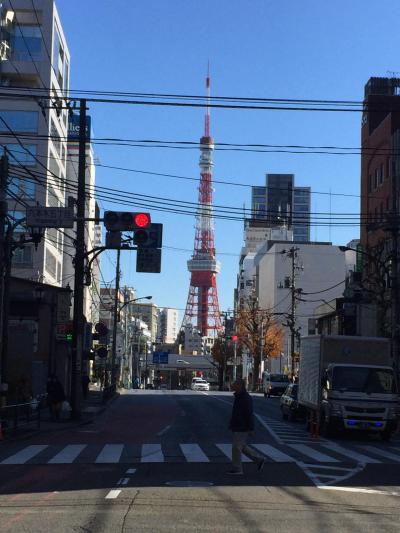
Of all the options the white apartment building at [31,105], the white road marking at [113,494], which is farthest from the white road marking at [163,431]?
the white apartment building at [31,105]

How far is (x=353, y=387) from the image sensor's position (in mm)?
24734

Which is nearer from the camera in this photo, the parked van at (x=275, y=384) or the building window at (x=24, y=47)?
the parked van at (x=275, y=384)

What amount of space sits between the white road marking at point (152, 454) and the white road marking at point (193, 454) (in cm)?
57

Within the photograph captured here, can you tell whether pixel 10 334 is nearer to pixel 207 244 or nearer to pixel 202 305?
pixel 207 244

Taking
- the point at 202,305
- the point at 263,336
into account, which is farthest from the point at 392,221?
the point at 202,305

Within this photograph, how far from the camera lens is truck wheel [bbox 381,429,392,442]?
80.7 ft

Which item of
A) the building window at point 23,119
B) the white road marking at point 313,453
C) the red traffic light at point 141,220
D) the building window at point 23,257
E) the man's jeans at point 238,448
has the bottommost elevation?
the white road marking at point 313,453

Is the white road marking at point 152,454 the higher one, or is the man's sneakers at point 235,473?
the man's sneakers at point 235,473

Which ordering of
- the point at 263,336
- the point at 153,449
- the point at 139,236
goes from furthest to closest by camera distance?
the point at 263,336 < the point at 139,236 < the point at 153,449

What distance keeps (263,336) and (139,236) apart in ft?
210

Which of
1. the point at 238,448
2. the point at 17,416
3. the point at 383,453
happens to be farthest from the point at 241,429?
the point at 17,416

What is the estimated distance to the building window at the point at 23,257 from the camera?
66500 mm

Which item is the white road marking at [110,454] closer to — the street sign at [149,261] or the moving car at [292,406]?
the moving car at [292,406]

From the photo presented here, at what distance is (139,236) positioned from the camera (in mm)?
22906
